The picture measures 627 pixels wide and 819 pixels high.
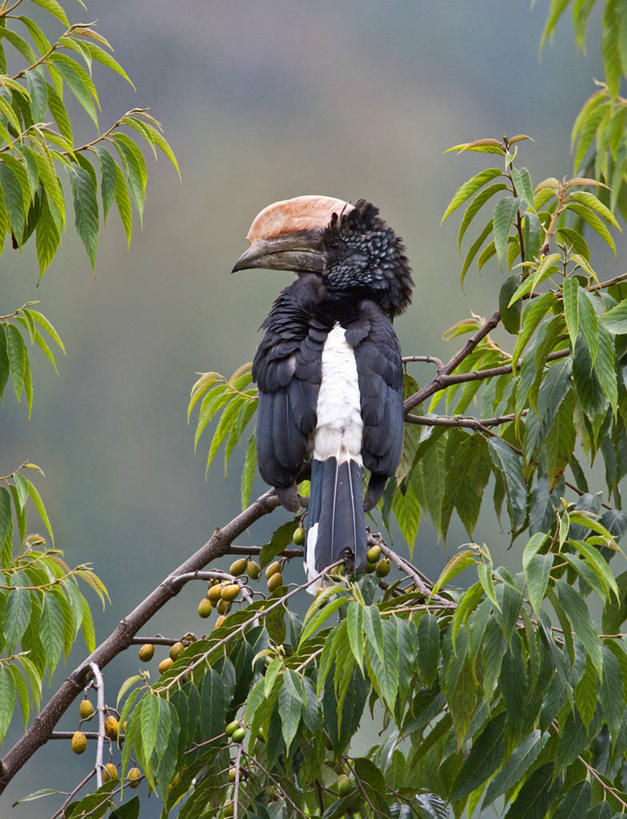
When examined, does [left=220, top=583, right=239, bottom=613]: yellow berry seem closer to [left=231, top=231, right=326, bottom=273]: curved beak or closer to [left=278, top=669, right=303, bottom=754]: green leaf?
[left=278, top=669, right=303, bottom=754]: green leaf

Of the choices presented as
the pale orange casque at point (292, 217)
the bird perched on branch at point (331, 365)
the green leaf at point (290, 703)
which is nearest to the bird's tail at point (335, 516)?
the bird perched on branch at point (331, 365)

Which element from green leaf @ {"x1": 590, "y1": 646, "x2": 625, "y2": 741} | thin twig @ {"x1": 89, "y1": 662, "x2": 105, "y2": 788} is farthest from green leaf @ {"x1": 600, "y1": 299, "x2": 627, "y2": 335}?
thin twig @ {"x1": 89, "y1": 662, "x2": 105, "y2": 788}

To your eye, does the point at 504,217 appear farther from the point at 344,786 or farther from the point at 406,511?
the point at 344,786

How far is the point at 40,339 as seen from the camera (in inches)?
69.1

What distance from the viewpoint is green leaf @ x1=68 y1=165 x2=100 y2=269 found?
5.33ft

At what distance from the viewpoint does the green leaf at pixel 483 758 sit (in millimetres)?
1285

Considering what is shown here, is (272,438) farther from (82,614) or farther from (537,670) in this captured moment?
(537,670)

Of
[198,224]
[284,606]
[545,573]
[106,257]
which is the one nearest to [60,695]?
[284,606]

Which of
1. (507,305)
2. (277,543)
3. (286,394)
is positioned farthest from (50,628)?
(507,305)

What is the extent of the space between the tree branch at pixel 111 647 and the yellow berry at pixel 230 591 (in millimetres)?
169

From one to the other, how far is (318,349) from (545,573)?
993 millimetres

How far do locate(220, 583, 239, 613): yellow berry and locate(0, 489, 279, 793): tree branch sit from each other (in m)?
0.17

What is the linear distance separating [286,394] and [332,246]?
0.54 meters

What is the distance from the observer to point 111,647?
1.70m
